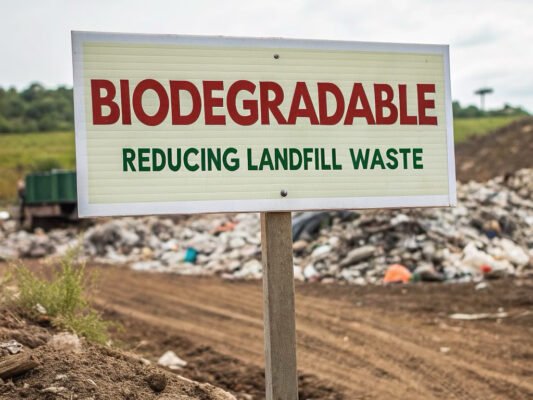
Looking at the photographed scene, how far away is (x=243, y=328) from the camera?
9672 mm

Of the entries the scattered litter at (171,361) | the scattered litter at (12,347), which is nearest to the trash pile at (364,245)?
the scattered litter at (171,361)

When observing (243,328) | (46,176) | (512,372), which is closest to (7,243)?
(46,176)

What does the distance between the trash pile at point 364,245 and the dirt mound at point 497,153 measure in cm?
694

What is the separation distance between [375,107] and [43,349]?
2438 millimetres

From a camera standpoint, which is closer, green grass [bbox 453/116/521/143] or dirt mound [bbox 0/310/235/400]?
dirt mound [bbox 0/310/235/400]

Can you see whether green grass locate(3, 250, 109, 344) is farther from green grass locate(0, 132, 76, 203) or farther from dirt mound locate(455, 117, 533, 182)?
green grass locate(0, 132, 76, 203)

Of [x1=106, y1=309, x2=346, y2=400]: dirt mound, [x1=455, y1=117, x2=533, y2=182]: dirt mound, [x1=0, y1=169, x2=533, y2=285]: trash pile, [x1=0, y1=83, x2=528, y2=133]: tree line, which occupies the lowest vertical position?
[x1=106, y1=309, x2=346, y2=400]: dirt mound

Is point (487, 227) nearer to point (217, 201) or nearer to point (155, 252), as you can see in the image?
point (155, 252)

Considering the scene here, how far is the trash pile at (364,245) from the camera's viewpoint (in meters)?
13.7

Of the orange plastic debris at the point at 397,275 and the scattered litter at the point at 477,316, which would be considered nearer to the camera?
the scattered litter at the point at 477,316

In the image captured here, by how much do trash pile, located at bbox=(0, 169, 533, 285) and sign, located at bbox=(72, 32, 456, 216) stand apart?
890 cm

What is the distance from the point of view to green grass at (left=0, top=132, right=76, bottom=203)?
2216 inches

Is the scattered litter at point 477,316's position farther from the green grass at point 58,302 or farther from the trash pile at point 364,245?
the green grass at point 58,302

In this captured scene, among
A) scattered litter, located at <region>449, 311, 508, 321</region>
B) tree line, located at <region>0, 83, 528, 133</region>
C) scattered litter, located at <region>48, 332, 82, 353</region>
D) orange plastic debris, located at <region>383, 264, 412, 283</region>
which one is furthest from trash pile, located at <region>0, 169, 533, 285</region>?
tree line, located at <region>0, 83, 528, 133</region>
